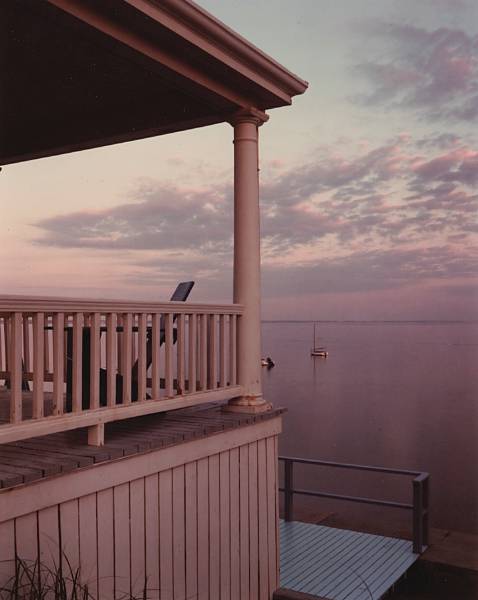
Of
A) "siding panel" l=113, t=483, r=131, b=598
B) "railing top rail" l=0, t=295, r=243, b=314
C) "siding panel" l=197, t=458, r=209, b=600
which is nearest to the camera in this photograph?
"railing top rail" l=0, t=295, r=243, b=314

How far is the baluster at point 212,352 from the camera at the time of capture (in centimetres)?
475

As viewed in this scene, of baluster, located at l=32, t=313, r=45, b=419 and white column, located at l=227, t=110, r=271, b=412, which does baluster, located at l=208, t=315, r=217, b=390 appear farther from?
baluster, located at l=32, t=313, r=45, b=419

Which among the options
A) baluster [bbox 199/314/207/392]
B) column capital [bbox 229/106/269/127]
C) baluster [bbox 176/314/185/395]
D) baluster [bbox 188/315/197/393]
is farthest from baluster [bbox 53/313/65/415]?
column capital [bbox 229/106/269/127]

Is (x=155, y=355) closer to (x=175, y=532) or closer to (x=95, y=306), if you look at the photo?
(x=95, y=306)

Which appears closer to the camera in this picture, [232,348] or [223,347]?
[223,347]

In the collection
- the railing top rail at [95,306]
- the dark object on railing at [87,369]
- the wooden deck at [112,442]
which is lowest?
the wooden deck at [112,442]

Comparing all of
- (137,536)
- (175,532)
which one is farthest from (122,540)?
(175,532)

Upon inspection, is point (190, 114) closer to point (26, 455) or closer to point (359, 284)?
point (26, 455)

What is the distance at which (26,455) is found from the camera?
351 cm

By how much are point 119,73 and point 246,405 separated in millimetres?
2616

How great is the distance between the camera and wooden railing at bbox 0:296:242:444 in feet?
10.7

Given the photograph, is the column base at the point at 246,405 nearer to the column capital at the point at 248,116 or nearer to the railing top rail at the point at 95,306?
the railing top rail at the point at 95,306

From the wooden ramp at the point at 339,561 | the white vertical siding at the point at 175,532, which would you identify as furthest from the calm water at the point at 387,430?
the white vertical siding at the point at 175,532

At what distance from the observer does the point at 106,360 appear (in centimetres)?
377
